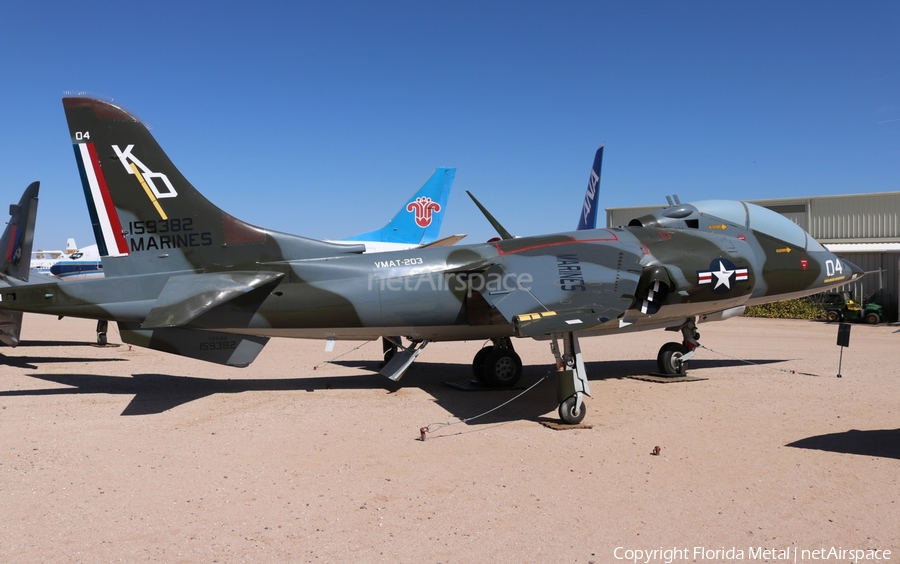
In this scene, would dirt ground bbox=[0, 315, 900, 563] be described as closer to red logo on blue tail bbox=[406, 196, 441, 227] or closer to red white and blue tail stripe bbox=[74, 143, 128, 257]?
red white and blue tail stripe bbox=[74, 143, 128, 257]

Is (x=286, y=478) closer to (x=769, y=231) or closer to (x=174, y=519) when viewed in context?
(x=174, y=519)

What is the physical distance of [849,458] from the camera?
24.4ft

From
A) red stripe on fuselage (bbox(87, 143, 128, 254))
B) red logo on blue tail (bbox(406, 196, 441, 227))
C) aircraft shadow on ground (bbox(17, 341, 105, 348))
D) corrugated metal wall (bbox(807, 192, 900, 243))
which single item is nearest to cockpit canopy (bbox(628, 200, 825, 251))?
red stripe on fuselage (bbox(87, 143, 128, 254))

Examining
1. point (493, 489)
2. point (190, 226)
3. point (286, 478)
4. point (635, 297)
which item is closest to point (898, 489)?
point (493, 489)

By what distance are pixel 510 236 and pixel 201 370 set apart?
736 cm

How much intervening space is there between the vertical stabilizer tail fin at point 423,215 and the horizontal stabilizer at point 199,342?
53.7ft

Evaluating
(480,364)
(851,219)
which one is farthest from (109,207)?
(851,219)

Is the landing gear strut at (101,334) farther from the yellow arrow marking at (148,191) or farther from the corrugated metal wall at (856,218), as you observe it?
the corrugated metal wall at (856,218)

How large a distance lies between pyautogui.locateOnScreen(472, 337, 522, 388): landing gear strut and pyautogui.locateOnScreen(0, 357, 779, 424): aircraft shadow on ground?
20 centimetres

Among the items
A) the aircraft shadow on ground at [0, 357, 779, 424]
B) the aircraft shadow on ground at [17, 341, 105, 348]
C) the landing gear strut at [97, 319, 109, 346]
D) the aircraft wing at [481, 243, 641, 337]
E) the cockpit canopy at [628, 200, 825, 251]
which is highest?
the cockpit canopy at [628, 200, 825, 251]

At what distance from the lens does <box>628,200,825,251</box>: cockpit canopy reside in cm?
1251

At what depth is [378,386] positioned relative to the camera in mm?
12344

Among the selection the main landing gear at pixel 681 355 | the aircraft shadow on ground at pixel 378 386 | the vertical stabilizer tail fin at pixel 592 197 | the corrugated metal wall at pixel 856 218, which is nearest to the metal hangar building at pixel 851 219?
the corrugated metal wall at pixel 856 218

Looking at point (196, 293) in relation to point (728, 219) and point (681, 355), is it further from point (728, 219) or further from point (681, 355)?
point (728, 219)
